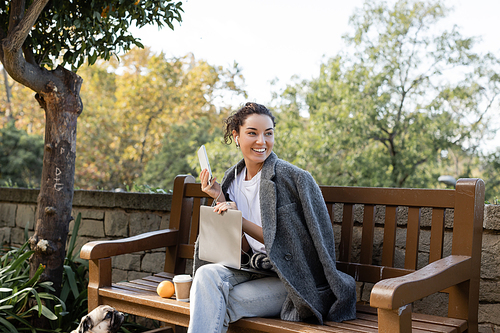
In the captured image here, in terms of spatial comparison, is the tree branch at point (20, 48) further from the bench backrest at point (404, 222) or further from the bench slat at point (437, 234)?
the bench slat at point (437, 234)

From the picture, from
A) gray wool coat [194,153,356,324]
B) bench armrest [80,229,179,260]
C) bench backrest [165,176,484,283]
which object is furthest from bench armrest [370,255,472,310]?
bench armrest [80,229,179,260]

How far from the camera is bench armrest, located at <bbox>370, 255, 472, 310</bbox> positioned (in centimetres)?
149

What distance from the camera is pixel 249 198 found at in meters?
2.31

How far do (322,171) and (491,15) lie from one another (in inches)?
319

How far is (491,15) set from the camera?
13383 mm

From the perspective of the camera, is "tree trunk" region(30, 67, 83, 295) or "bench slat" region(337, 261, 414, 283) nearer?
"bench slat" region(337, 261, 414, 283)

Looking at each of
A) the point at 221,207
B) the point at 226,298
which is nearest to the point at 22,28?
the point at 221,207

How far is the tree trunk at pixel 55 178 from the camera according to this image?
9.86ft

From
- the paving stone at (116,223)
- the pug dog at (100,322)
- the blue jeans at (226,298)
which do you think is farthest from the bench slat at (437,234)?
the paving stone at (116,223)

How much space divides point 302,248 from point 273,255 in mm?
146

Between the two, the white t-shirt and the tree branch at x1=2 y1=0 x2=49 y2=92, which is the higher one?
the tree branch at x1=2 y1=0 x2=49 y2=92

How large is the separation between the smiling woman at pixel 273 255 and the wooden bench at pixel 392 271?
0.28 feet

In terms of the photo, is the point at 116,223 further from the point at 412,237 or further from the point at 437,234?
the point at 437,234

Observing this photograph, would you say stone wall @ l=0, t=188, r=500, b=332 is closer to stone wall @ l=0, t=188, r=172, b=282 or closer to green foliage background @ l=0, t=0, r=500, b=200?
stone wall @ l=0, t=188, r=172, b=282
